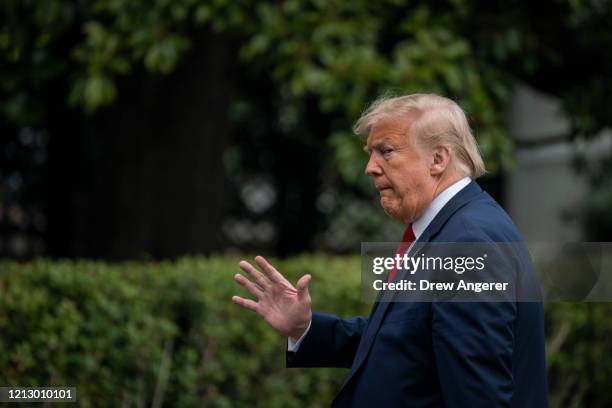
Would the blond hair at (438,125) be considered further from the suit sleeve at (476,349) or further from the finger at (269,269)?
the finger at (269,269)

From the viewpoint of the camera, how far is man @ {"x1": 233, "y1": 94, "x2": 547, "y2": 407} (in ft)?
7.49

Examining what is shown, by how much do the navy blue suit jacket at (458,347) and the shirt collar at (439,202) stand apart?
0.06ft

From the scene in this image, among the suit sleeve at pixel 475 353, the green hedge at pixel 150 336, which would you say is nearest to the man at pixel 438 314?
the suit sleeve at pixel 475 353

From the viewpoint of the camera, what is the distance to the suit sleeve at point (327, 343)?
9.62ft

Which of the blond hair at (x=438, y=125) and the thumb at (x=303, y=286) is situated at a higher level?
the blond hair at (x=438, y=125)

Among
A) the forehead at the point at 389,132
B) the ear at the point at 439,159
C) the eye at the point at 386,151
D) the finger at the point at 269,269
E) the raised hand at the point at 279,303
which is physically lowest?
the raised hand at the point at 279,303

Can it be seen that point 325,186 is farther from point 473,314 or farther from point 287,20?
point 473,314

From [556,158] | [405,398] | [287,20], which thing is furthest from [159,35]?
[556,158]

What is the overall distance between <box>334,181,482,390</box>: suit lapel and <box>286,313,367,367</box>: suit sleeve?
0.33 meters

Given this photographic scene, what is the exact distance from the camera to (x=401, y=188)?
261cm

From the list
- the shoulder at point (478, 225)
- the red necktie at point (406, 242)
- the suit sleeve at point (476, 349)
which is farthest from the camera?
the red necktie at point (406, 242)

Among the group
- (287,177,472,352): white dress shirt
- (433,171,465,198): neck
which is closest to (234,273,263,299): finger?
(287,177,472,352): white dress shirt

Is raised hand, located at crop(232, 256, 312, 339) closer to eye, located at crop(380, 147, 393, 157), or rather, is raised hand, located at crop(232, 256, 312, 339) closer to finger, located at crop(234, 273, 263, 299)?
finger, located at crop(234, 273, 263, 299)

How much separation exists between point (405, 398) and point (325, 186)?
1062 cm
